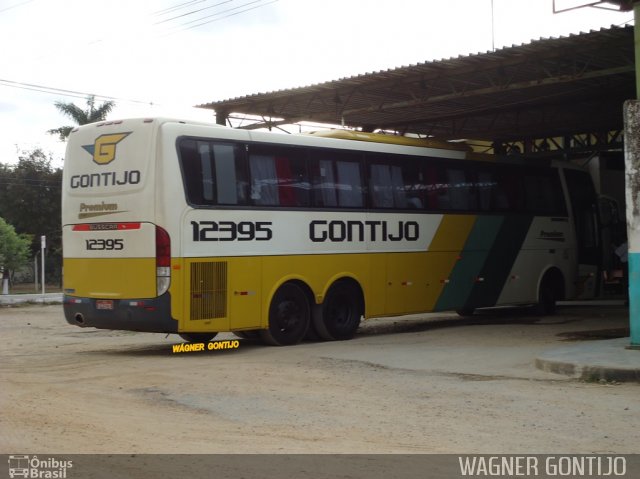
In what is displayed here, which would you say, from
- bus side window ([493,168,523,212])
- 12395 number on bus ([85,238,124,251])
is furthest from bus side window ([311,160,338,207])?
bus side window ([493,168,523,212])

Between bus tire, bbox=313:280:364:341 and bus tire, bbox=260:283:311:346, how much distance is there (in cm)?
26

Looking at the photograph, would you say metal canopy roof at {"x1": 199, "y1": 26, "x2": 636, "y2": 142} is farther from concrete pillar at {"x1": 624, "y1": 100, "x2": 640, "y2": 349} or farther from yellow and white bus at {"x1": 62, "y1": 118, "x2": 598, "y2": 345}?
concrete pillar at {"x1": 624, "y1": 100, "x2": 640, "y2": 349}

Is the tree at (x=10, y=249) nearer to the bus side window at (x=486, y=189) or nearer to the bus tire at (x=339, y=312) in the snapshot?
the bus side window at (x=486, y=189)

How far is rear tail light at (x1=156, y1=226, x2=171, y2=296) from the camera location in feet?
44.4

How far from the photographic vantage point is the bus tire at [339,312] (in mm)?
15906

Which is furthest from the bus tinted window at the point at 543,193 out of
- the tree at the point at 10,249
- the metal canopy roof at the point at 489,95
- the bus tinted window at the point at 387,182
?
the tree at the point at 10,249

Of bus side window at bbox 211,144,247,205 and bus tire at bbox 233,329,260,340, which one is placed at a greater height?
bus side window at bbox 211,144,247,205

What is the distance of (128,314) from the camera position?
13.7m

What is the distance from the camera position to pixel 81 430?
8.02 m

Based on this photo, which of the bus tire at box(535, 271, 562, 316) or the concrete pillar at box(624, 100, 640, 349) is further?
the bus tire at box(535, 271, 562, 316)

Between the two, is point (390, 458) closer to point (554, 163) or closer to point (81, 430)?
point (81, 430)

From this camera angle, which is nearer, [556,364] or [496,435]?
[496,435]

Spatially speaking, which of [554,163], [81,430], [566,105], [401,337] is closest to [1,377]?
[81,430]

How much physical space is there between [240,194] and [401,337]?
175 inches
